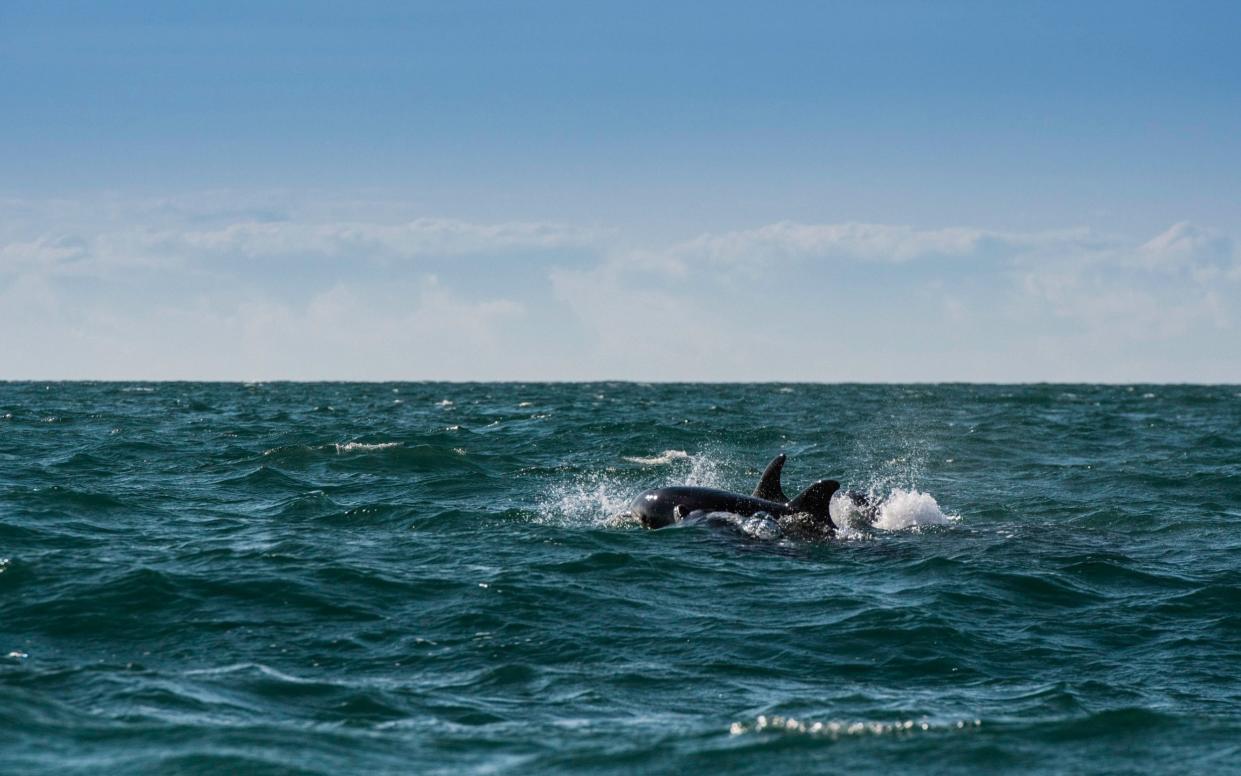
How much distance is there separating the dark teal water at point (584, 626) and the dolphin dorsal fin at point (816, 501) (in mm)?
728

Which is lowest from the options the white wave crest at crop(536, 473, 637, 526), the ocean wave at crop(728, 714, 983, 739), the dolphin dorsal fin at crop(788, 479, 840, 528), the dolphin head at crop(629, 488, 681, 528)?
the ocean wave at crop(728, 714, 983, 739)

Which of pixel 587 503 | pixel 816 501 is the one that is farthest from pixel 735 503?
pixel 587 503

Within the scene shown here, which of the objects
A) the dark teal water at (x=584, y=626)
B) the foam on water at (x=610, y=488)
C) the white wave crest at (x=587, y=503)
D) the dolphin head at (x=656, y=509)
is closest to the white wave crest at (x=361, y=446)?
the dark teal water at (x=584, y=626)

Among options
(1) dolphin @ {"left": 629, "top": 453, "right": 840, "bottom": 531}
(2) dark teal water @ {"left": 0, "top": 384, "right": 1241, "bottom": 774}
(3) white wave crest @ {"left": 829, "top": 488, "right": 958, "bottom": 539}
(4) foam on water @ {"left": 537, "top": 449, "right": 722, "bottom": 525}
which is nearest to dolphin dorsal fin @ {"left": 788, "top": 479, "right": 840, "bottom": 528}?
(1) dolphin @ {"left": 629, "top": 453, "right": 840, "bottom": 531}

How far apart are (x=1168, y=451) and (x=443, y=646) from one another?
3271 centimetres

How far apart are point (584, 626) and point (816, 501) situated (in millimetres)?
7549

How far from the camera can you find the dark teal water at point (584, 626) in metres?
9.91

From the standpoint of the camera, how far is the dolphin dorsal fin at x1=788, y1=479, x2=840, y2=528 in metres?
21.0

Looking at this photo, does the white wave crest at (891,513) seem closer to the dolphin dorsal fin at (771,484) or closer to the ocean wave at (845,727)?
the dolphin dorsal fin at (771,484)

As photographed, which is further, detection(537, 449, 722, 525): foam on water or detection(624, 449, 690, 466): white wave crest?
detection(624, 449, 690, 466): white wave crest

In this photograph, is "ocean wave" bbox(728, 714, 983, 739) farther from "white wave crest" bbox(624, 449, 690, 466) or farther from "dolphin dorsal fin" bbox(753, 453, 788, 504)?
"white wave crest" bbox(624, 449, 690, 466)

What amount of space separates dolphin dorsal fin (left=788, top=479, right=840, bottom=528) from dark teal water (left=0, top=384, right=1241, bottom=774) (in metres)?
0.73

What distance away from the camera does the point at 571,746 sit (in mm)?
9969

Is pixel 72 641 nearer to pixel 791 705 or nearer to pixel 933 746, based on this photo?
pixel 791 705
